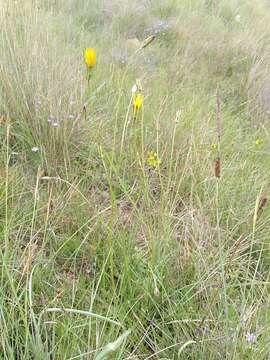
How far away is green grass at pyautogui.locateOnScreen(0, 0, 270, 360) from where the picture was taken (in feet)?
3.34

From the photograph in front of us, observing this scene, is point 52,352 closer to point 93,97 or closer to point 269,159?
point 93,97

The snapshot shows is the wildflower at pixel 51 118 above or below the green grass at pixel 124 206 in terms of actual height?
above

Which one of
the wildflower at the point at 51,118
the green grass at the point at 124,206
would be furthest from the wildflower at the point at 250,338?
the wildflower at the point at 51,118

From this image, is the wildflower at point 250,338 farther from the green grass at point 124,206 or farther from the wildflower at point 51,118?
the wildflower at point 51,118

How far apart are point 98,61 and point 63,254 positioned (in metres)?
1.61

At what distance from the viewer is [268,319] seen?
1101 mm

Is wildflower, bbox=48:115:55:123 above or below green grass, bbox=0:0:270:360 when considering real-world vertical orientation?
above

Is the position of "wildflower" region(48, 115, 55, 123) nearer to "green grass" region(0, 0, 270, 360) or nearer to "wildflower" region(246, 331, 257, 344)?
"green grass" region(0, 0, 270, 360)

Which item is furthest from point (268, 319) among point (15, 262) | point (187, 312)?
point (15, 262)

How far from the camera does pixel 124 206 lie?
5.15 ft

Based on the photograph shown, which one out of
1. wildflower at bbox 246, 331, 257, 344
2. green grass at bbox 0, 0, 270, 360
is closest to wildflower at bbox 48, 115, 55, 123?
green grass at bbox 0, 0, 270, 360

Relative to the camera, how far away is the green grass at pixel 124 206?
3.34ft

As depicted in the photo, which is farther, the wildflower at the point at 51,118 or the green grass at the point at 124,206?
the wildflower at the point at 51,118

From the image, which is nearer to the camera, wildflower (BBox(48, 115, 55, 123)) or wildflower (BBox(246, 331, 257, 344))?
wildflower (BBox(246, 331, 257, 344))
